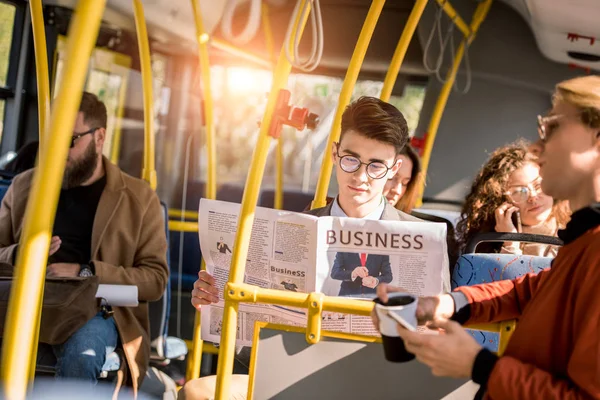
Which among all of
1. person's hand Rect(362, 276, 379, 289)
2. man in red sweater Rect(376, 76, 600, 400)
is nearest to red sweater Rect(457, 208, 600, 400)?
man in red sweater Rect(376, 76, 600, 400)

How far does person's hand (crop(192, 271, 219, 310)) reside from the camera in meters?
2.45

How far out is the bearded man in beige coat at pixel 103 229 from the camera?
3359 mm

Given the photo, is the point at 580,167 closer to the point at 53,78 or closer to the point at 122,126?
the point at 53,78

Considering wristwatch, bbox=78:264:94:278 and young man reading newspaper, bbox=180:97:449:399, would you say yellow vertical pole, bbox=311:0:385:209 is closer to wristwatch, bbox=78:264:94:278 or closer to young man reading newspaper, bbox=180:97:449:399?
young man reading newspaper, bbox=180:97:449:399

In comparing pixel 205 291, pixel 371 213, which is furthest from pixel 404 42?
pixel 205 291

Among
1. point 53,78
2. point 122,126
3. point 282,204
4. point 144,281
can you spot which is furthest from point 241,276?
point 282,204

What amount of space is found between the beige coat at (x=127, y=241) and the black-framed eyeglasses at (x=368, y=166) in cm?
126

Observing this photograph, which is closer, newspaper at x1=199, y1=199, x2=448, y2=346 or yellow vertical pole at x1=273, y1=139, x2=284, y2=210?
newspaper at x1=199, y1=199, x2=448, y2=346

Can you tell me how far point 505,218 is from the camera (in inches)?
133

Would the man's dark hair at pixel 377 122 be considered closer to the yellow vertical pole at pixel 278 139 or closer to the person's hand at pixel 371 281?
the person's hand at pixel 371 281

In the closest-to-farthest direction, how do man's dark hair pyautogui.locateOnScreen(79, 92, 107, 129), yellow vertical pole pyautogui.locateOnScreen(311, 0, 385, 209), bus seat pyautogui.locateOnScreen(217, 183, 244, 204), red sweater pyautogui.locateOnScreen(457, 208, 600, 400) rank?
red sweater pyautogui.locateOnScreen(457, 208, 600, 400)
yellow vertical pole pyautogui.locateOnScreen(311, 0, 385, 209)
man's dark hair pyautogui.locateOnScreen(79, 92, 107, 129)
bus seat pyautogui.locateOnScreen(217, 183, 244, 204)

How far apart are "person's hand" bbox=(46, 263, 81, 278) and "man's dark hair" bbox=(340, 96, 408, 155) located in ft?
4.66

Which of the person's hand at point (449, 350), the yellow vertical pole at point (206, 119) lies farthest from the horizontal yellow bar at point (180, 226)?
the person's hand at point (449, 350)

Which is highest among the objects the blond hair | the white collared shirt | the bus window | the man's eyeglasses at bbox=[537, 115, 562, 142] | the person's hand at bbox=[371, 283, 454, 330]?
the bus window
